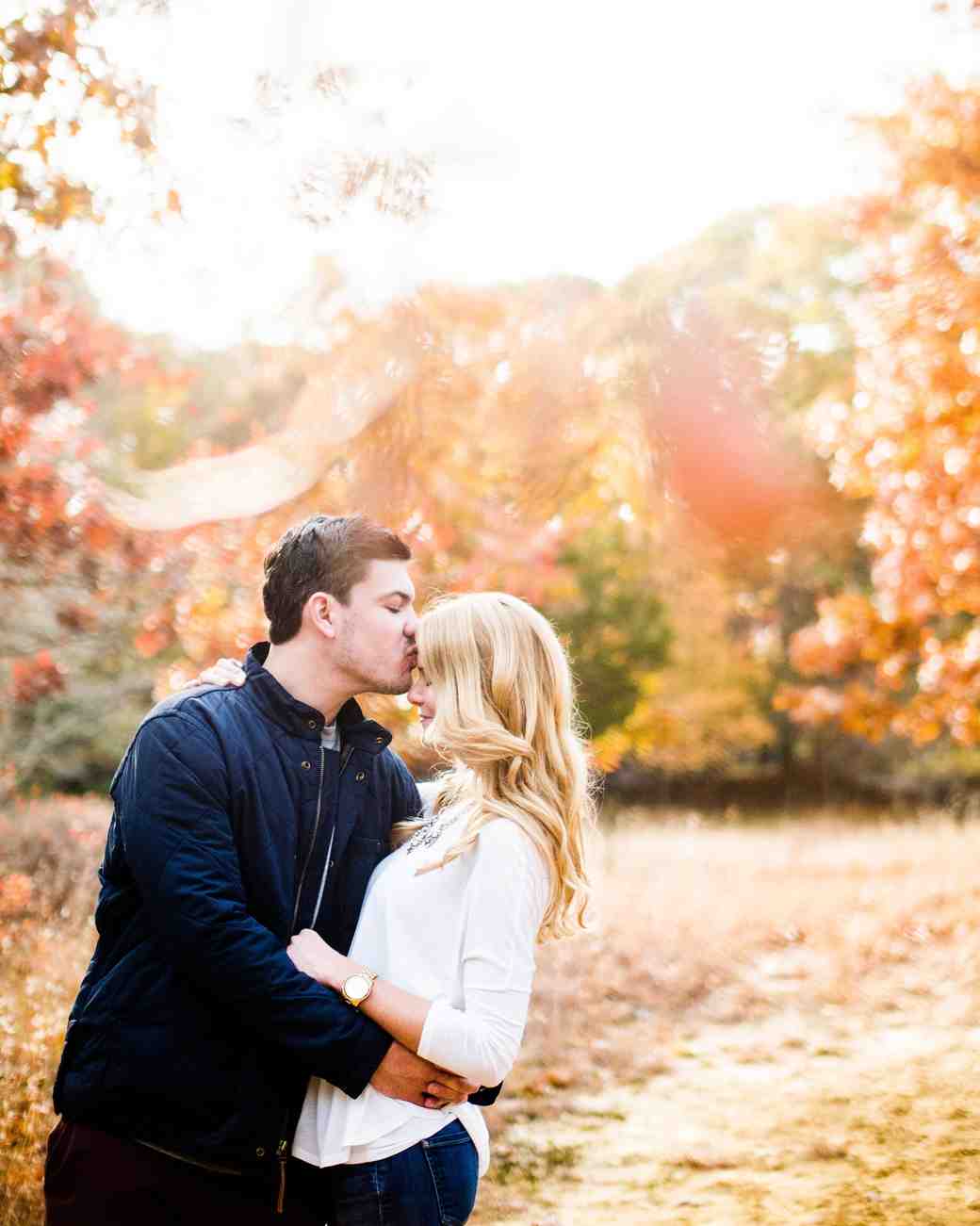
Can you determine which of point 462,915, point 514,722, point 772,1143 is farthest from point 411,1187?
point 772,1143

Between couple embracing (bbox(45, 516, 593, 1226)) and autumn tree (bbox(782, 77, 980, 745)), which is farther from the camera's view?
autumn tree (bbox(782, 77, 980, 745))

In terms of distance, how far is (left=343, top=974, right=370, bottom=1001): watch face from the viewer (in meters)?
2.04

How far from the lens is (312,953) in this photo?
211cm

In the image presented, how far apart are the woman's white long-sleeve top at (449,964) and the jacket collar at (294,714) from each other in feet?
0.93

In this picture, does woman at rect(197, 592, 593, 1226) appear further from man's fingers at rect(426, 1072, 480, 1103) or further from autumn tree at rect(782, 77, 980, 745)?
autumn tree at rect(782, 77, 980, 745)

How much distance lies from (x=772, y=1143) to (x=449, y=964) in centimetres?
303

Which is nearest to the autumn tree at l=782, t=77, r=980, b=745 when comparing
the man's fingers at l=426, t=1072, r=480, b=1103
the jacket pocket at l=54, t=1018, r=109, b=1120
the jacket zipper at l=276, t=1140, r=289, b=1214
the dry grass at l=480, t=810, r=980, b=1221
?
the dry grass at l=480, t=810, r=980, b=1221

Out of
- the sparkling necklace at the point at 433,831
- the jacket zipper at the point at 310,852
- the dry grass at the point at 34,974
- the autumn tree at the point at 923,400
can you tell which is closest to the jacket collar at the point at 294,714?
the jacket zipper at the point at 310,852

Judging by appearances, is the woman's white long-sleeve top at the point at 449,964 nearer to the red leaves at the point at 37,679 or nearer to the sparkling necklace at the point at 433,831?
the sparkling necklace at the point at 433,831

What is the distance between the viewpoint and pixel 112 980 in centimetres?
214

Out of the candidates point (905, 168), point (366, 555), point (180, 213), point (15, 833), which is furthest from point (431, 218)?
point (15, 833)

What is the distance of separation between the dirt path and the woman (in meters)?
2.12

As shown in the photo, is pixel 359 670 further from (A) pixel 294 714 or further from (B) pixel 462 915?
(B) pixel 462 915

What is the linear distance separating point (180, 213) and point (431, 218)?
837 mm
